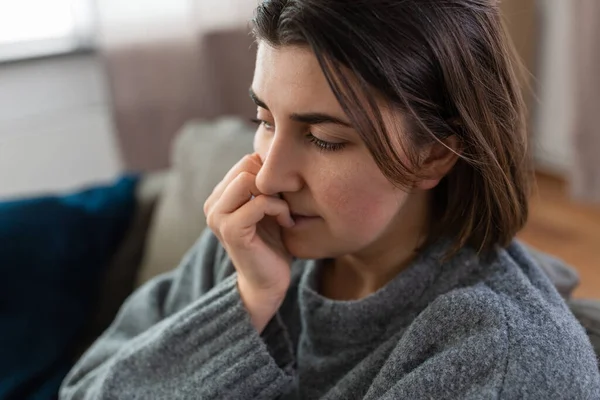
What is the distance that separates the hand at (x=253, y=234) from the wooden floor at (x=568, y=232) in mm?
1379

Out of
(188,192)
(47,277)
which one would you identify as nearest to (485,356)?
(188,192)

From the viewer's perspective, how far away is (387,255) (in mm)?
944

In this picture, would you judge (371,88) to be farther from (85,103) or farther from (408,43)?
(85,103)

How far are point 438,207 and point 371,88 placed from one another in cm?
29

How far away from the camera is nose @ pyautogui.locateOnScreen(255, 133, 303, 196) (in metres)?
0.79

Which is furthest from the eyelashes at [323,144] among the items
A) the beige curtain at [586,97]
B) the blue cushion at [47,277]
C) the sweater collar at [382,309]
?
the beige curtain at [586,97]

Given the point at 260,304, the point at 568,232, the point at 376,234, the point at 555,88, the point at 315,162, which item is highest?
the point at 315,162

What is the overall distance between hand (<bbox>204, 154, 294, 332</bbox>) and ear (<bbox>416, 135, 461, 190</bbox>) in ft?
0.60

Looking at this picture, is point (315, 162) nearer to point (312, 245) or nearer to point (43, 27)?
point (312, 245)

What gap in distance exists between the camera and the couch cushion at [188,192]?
1.48 m

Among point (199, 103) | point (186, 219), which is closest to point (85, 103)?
point (199, 103)

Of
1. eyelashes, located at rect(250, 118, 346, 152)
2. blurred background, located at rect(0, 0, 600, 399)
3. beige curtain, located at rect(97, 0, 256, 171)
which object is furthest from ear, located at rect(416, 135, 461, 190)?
beige curtain, located at rect(97, 0, 256, 171)

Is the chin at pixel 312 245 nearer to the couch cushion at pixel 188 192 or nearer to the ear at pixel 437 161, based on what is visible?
the ear at pixel 437 161

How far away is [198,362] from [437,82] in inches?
19.6
